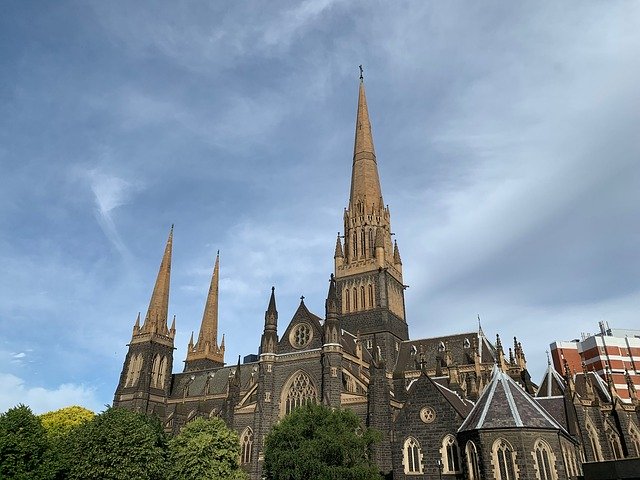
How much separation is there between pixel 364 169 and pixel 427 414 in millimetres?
36880

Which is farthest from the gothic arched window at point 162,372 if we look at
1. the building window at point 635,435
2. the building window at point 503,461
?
the building window at point 635,435

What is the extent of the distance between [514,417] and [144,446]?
21608mm

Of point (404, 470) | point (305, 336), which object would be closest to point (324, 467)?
point (404, 470)

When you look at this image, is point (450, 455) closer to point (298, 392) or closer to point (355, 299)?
point (298, 392)

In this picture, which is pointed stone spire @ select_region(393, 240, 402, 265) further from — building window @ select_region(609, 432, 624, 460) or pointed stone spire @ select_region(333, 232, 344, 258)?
building window @ select_region(609, 432, 624, 460)

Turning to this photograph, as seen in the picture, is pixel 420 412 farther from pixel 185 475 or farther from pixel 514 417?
pixel 185 475

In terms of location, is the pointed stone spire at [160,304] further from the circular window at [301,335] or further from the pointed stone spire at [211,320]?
the circular window at [301,335]

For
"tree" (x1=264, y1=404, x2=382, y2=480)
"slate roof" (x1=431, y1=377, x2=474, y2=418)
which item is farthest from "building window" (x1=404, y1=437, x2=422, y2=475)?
"slate roof" (x1=431, y1=377, x2=474, y2=418)

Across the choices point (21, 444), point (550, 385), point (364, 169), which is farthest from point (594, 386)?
point (21, 444)

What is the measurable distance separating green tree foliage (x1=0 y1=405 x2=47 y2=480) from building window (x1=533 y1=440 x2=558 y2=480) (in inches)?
1083

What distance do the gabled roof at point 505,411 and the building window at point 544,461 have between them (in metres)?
1.06

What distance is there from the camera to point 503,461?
26750 millimetres

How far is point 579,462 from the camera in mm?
A: 31172

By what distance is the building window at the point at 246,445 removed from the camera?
43.5m
